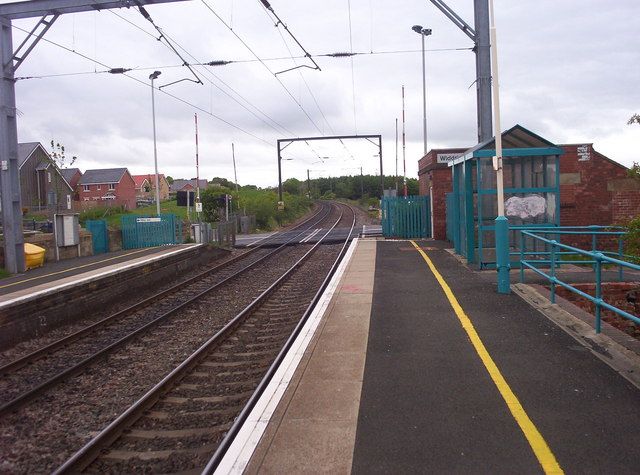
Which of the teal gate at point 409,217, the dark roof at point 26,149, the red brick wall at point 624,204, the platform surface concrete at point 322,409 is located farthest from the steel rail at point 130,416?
the dark roof at point 26,149

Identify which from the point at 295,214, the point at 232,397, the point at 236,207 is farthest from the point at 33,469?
the point at 295,214

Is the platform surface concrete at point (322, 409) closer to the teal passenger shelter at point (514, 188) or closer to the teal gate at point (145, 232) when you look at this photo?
the teal passenger shelter at point (514, 188)

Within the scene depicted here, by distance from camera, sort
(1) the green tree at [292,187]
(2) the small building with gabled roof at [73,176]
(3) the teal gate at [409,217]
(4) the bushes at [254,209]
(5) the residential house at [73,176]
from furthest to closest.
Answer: (1) the green tree at [292,187], (2) the small building with gabled roof at [73,176], (5) the residential house at [73,176], (4) the bushes at [254,209], (3) the teal gate at [409,217]

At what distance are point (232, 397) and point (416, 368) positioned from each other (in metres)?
2.09

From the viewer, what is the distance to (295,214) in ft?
217

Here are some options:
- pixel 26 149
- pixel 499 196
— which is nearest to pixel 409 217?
pixel 499 196

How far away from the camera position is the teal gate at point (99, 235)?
2678 cm

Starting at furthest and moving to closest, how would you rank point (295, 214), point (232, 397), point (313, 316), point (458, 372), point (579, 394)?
point (295, 214) < point (313, 316) < point (232, 397) < point (458, 372) < point (579, 394)

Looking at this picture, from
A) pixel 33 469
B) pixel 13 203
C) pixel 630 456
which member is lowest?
pixel 33 469

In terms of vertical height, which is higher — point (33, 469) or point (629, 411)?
point (629, 411)

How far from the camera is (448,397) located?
534 cm

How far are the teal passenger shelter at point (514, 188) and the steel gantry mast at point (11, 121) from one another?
1182cm

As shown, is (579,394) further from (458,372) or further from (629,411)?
(458,372)

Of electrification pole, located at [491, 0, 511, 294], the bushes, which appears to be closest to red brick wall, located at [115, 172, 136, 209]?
the bushes
